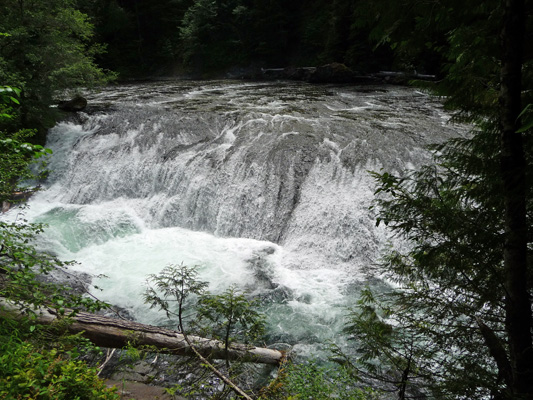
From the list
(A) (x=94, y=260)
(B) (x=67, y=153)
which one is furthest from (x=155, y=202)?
(B) (x=67, y=153)

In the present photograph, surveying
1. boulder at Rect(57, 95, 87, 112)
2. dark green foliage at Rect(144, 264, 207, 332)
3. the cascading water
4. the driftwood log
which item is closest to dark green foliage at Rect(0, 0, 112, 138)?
boulder at Rect(57, 95, 87, 112)

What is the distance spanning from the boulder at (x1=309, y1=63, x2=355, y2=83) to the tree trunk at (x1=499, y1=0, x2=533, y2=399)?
2290 centimetres

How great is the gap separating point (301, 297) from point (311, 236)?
2.14 meters

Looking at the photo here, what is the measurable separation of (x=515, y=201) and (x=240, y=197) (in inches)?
319

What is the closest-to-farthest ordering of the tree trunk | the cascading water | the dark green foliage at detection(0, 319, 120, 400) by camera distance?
the tree trunk
the dark green foliage at detection(0, 319, 120, 400)
the cascading water

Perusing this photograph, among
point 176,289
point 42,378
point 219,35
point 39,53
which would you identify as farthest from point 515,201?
point 219,35

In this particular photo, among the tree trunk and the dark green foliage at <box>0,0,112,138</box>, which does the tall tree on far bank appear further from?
the dark green foliage at <box>0,0,112,138</box>

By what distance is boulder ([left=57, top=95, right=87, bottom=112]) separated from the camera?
15.2m

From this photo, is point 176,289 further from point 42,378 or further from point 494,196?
point 494,196

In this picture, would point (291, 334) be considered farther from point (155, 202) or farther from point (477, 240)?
point (155, 202)

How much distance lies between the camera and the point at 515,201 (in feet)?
7.69

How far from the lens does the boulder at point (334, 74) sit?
23828 mm

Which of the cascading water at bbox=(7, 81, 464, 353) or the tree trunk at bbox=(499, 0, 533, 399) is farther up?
the tree trunk at bbox=(499, 0, 533, 399)

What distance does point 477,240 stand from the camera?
2.66m
